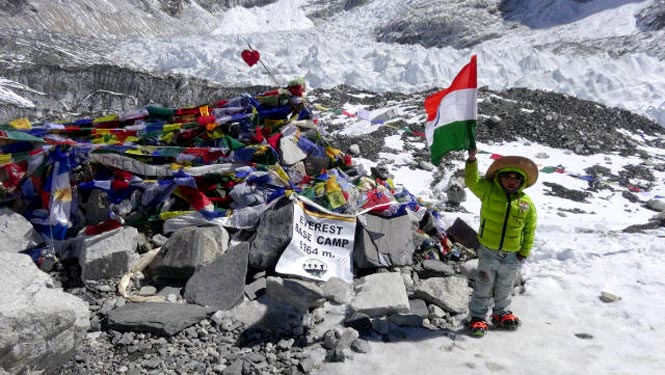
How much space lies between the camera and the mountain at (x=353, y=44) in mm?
22828

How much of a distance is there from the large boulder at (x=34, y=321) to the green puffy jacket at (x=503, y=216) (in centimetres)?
290

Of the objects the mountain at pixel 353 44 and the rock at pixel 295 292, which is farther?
the mountain at pixel 353 44

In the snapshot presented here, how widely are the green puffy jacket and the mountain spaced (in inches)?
657

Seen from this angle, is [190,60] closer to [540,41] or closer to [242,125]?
[242,125]

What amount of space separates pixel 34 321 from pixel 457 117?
3.29 metres

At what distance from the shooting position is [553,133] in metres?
12.7

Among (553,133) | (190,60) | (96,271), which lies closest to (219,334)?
(96,271)

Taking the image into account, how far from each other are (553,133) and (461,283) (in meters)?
9.75

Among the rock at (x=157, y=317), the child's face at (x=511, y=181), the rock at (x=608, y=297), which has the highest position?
the child's face at (x=511, y=181)

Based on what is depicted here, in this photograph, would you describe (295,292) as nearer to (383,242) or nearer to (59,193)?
(383,242)

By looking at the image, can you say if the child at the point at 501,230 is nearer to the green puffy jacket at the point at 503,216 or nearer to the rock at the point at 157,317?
the green puffy jacket at the point at 503,216

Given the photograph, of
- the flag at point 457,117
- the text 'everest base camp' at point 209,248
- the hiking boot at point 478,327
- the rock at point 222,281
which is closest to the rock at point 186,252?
the text 'everest base camp' at point 209,248

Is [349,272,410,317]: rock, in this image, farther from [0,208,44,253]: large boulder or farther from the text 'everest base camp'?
[0,208,44,253]: large boulder

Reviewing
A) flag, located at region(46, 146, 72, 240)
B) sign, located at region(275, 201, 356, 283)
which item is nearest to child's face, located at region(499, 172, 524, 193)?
sign, located at region(275, 201, 356, 283)
